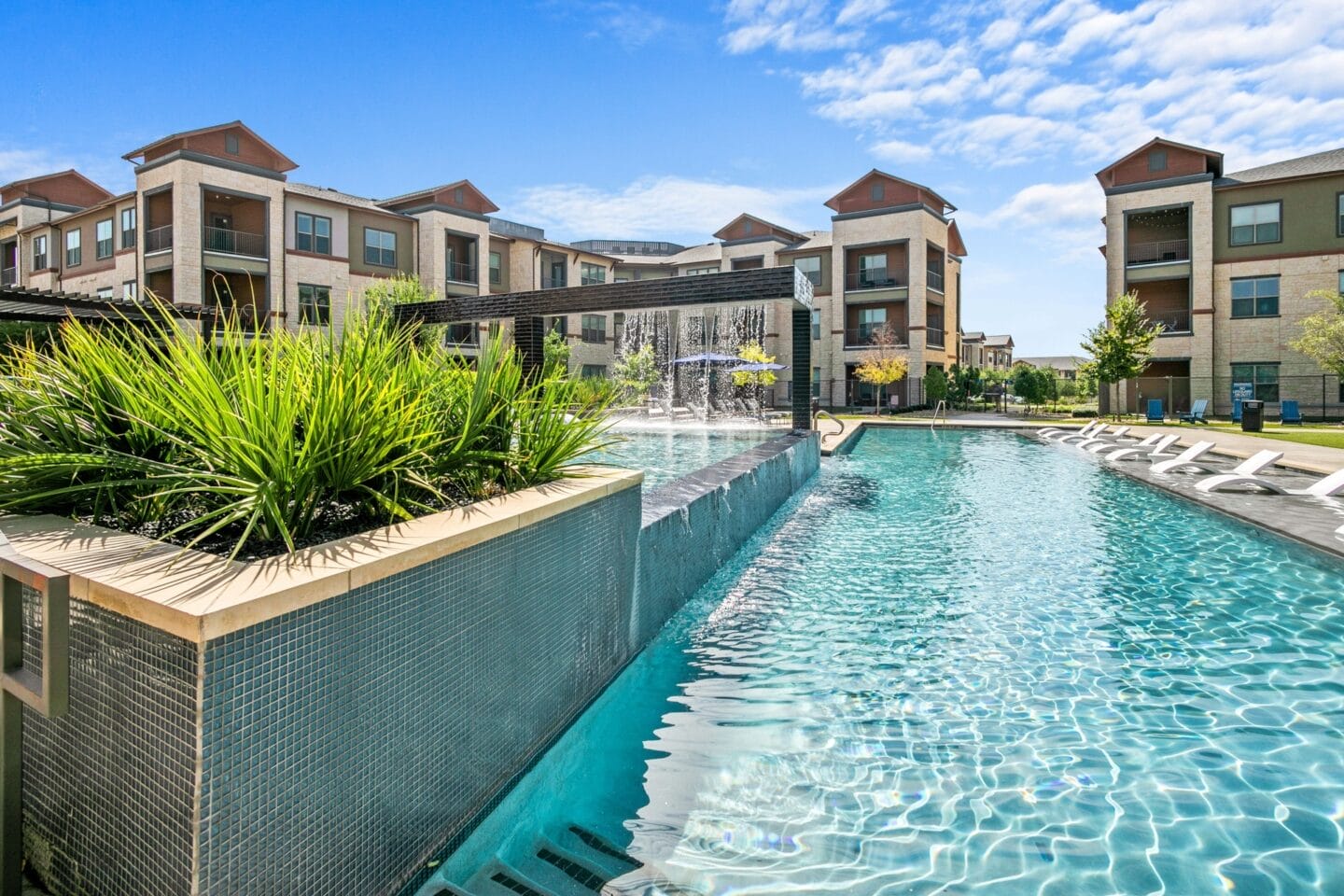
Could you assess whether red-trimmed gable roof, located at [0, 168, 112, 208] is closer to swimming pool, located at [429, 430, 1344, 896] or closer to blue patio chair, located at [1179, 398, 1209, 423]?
swimming pool, located at [429, 430, 1344, 896]

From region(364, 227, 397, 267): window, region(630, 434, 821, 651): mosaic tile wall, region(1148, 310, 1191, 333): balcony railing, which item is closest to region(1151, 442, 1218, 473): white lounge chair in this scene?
region(630, 434, 821, 651): mosaic tile wall

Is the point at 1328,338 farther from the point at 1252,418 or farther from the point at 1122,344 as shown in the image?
the point at 1122,344

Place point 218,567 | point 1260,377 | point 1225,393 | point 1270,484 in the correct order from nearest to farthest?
1. point 218,567
2. point 1270,484
3. point 1260,377
4. point 1225,393

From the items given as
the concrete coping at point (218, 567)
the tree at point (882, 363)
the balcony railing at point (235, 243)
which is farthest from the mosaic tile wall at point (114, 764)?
the tree at point (882, 363)

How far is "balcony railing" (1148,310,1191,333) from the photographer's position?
32281 mm

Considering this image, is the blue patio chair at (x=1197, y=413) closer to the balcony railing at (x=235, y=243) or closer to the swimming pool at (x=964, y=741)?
the swimming pool at (x=964, y=741)

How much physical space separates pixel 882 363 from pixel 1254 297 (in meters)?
15.2

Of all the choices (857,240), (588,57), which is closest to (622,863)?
(588,57)

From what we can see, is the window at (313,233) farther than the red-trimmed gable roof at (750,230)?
No

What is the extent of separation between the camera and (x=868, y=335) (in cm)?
4178

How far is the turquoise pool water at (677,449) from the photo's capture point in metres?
13.0

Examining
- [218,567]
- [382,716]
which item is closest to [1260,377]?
[382,716]

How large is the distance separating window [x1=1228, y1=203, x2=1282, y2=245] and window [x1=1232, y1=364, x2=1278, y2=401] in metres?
5.07

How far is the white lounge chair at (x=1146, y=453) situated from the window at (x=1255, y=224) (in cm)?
2037
